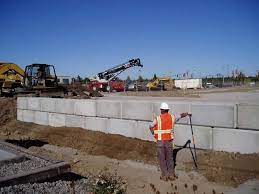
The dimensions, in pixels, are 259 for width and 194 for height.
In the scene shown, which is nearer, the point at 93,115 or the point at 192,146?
the point at 192,146

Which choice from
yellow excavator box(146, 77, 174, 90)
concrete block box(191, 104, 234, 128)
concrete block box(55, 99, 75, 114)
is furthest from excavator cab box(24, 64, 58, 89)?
yellow excavator box(146, 77, 174, 90)

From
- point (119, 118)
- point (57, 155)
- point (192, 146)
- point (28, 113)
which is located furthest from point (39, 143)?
point (192, 146)

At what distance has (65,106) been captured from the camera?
1234cm

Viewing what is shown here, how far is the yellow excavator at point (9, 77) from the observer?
71.3 feet

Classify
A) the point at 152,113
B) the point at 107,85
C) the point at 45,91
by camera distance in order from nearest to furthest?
the point at 152,113
the point at 45,91
the point at 107,85

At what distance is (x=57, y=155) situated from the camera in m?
9.25

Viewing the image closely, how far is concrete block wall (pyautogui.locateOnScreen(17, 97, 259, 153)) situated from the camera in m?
7.18

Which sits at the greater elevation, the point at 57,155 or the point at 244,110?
the point at 244,110

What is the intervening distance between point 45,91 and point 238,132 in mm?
14019

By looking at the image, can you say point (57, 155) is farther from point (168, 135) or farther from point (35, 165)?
point (168, 135)

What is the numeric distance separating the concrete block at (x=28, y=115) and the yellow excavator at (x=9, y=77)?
6614mm

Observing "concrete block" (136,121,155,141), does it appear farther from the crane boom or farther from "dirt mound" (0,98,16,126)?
the crane boom

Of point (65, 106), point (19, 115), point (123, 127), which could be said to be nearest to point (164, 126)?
point (123, 127)

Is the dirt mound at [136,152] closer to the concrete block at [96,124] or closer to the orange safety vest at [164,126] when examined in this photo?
the concrete block at [96,124]
